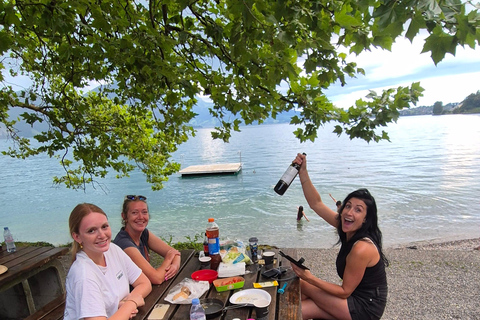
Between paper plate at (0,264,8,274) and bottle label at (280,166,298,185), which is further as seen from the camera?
paper plate at (0,264,8,274)

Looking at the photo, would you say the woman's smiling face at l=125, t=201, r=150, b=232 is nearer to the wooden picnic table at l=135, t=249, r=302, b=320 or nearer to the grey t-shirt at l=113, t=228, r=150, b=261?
the grey t-shirt at l=113, t=228, r=150, b=261

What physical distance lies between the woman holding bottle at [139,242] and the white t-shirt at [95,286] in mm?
292

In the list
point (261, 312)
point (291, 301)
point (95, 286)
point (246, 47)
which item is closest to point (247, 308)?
point (261, 312)

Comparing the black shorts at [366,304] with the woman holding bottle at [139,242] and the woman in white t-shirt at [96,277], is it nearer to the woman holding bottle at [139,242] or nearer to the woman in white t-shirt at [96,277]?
the woman holding bottle at [139,242]

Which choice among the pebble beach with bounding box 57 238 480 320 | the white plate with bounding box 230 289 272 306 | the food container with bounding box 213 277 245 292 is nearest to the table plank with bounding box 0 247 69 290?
the food container with bounding box 213 277 245 292

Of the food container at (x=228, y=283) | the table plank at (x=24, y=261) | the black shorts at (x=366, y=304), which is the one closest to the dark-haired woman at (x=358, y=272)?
the black shorts at (x=366, y=304)

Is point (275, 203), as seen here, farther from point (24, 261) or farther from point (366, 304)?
point (366, 304)

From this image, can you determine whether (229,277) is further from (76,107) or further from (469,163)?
(469,163)

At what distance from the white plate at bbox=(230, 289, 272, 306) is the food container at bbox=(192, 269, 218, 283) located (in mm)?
402

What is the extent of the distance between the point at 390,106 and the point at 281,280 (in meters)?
2.20

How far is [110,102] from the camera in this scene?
7.88 meters

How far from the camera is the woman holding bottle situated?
274 centimetres

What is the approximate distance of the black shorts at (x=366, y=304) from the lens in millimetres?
2691

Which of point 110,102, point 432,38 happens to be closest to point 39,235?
point 110,102
